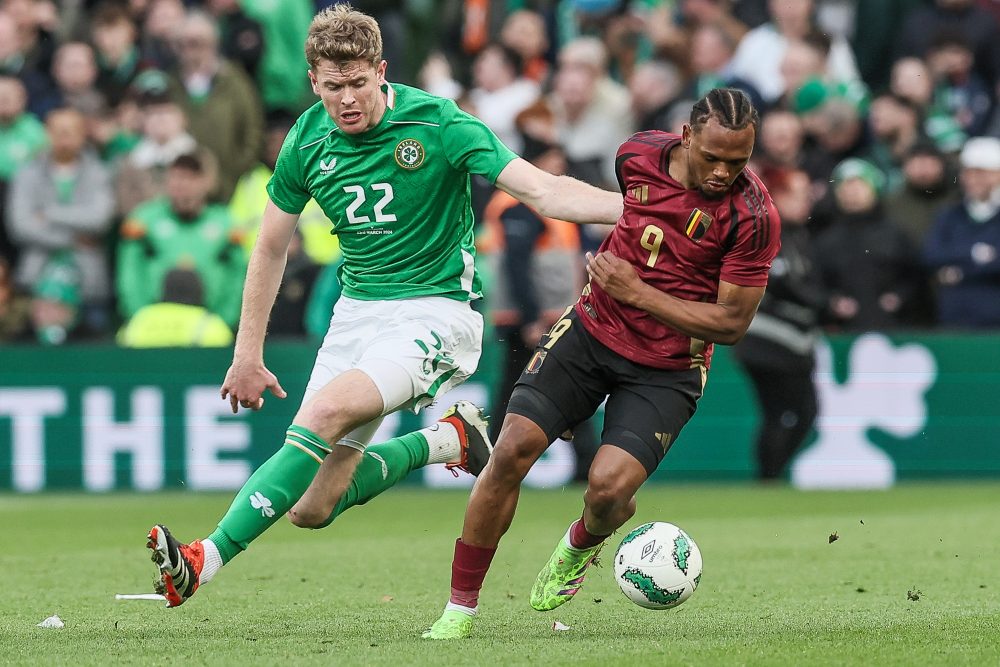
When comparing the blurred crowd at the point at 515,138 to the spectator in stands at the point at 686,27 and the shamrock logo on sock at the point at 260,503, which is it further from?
the shamrock logo on sock at the point at 260,503

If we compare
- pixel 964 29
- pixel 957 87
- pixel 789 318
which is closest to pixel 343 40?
pixel 789 318

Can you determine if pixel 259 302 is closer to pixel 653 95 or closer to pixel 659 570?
pixel 659 570

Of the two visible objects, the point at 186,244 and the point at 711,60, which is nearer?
the point at 186,244

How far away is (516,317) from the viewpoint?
45.8 ft

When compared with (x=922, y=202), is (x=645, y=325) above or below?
above

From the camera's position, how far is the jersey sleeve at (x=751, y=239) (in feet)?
23.1

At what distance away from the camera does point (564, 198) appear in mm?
7215

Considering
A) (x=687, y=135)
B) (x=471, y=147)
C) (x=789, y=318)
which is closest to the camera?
(x=687, y=135)

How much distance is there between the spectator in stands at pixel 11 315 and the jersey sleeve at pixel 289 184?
8.16m

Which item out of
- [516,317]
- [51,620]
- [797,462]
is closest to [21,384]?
[516,317]

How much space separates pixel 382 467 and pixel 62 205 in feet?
25.8

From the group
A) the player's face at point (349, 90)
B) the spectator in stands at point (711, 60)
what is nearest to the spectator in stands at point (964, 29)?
the spectator in stands at point (711, 60)

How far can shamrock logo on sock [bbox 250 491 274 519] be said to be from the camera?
6977mm

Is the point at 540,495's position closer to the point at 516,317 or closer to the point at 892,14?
the point at 516,317
